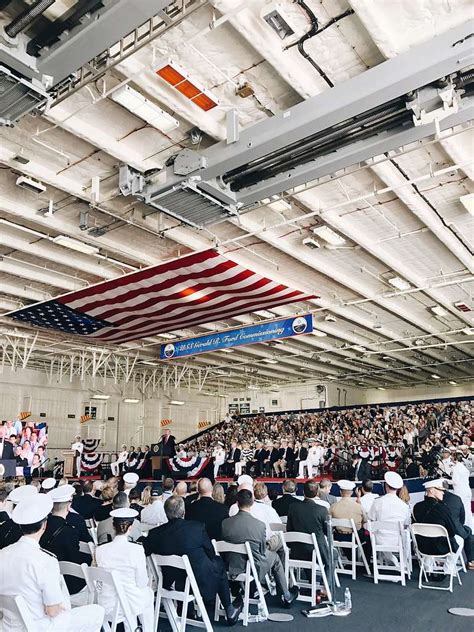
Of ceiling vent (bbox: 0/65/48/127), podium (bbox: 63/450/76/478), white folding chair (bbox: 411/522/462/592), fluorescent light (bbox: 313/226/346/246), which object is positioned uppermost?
fluorescent light (bbox: 313/226/346/246)

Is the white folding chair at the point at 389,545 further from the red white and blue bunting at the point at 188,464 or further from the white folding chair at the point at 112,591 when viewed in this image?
the red white and blue bunting at the point at 188,464

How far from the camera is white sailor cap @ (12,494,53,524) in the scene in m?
3.07

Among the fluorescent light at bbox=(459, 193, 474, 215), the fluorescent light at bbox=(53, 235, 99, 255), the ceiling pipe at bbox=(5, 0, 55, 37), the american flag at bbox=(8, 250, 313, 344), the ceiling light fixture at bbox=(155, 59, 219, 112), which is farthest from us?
the american flag at bbox=(8, 250, 313, 344)

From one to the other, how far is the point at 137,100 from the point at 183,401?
2691 cm

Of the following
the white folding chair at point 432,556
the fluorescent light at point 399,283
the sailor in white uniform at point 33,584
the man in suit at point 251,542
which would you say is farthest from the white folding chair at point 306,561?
the fluorescent light at point 399,283

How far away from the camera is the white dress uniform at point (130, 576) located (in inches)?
155

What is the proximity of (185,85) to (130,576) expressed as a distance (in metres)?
5.22

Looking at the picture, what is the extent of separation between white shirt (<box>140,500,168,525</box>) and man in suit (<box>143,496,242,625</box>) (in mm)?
1941

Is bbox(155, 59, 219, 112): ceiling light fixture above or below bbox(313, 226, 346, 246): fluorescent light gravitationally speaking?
above

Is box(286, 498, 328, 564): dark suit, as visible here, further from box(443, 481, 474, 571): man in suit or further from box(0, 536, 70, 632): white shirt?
box(0, 536, 70, 632): white shirt

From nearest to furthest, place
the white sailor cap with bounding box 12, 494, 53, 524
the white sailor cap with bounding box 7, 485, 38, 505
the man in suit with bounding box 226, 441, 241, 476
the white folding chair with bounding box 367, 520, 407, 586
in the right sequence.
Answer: the white sailor cap with bounding box 12, 494, 53, 524 → the white sailor cap with bounding box 7, 485, 38, 505 → the white folding chair with bounding box 367, 520, 407, 586 → the man in suit with bounding box 226, 441, 241, 476

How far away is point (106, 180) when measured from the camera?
8297 mm

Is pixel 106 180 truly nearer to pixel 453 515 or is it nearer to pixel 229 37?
pixel 229 37

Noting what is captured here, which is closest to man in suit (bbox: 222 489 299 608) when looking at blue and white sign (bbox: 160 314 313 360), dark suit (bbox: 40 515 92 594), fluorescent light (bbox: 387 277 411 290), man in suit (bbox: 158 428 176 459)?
dark suit (bbox: 40 515 92 594)
